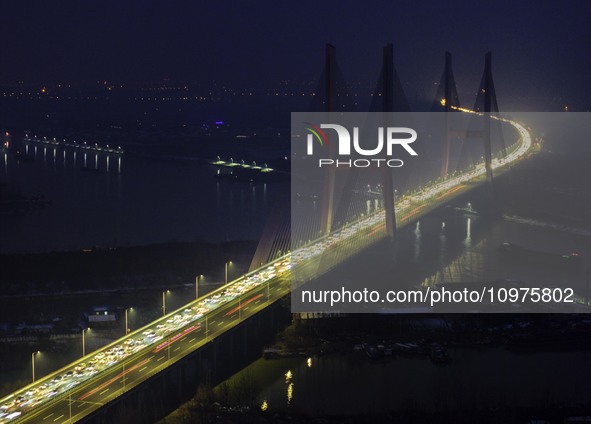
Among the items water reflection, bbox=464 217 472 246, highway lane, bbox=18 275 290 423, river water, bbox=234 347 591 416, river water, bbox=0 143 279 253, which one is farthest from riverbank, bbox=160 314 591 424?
river water, bbox=0 143 279 253

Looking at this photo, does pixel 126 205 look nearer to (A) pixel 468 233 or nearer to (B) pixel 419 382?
(A) pixel 468 233

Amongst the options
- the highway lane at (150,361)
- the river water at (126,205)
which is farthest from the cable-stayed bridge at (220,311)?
the river water at (126,205)

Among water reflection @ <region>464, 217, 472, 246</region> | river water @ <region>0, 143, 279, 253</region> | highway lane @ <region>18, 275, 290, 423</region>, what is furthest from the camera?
river water @ <region>0, 143, 279, 253</region>

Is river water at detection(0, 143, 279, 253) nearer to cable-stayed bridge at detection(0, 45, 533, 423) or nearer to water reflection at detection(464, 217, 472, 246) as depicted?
cable-stayed bridge at detection(0, 45, 533, 423)

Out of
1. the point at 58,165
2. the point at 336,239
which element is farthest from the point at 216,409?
the point at 58,165

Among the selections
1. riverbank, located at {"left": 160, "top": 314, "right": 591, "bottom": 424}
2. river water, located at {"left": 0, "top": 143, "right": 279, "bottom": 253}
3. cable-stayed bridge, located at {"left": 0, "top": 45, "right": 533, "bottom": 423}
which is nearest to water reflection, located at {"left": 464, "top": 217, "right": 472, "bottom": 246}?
cable-stayed bridge, located at {"left": 0, "top": 45, "right": 533, "bottom": 423}

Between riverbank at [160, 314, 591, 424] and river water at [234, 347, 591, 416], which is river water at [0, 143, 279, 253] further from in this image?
river water at [234, 347, 591, 416]

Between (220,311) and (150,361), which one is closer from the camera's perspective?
(150,361)

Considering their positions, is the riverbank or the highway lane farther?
the riverbank

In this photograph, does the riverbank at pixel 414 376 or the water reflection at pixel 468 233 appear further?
the water reflection at pixel 468 233

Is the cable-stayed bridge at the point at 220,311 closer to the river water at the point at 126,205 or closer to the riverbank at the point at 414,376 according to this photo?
the riverbank at the point at 414,376

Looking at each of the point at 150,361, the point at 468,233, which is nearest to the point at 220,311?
the point at 150,361

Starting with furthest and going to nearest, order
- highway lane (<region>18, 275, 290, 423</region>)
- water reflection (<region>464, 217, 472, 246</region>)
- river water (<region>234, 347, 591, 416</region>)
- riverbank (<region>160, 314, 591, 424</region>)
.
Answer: water reflection (<region>464, 217, 472, 246</region>), river water (<region>234, 347, 591, 416</region>), riverbank (<region>160, 314, 591, 424</region>), highway lane (<region>18, 275, 290, 423</region>)

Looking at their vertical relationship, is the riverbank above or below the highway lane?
below
